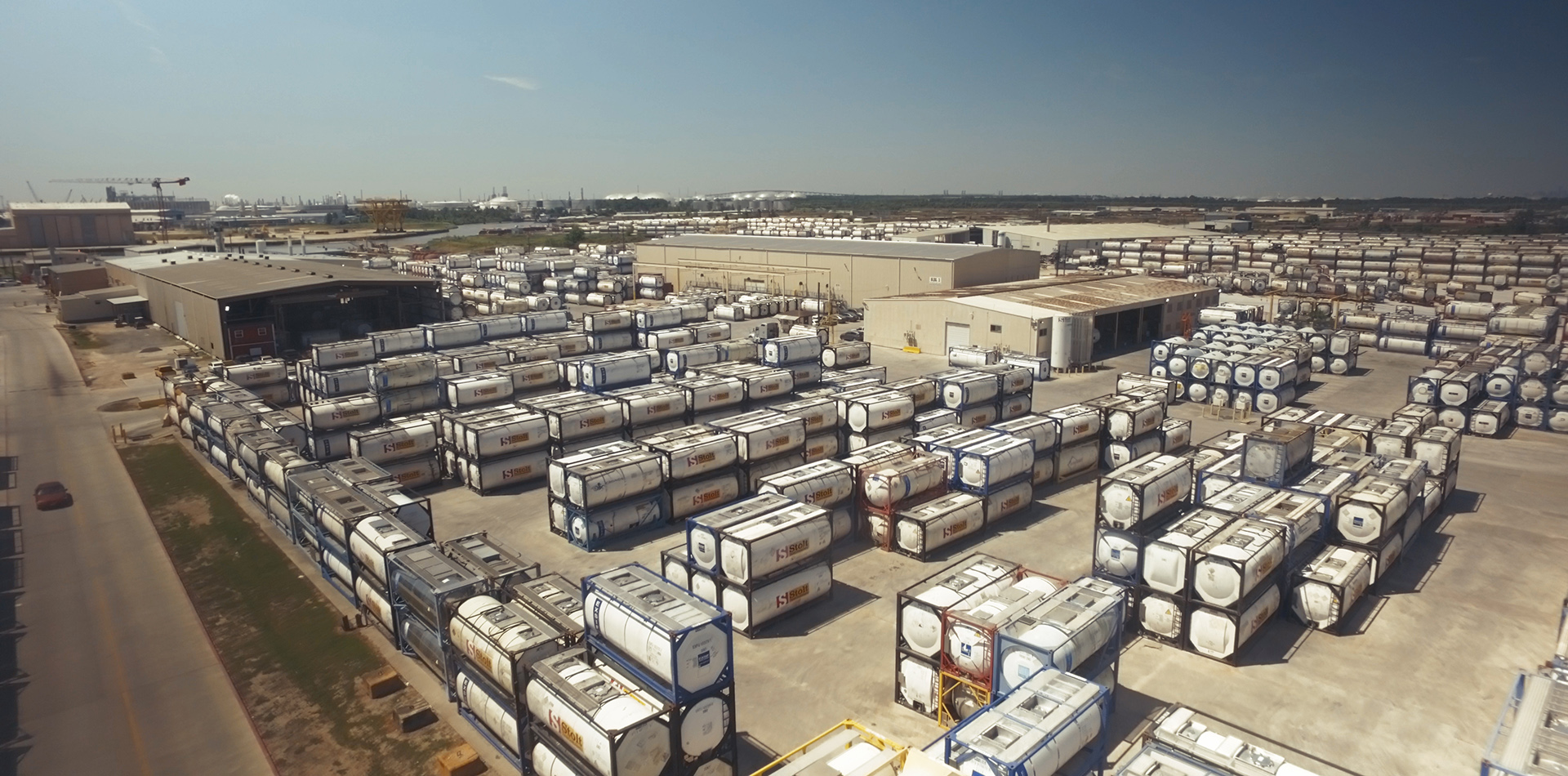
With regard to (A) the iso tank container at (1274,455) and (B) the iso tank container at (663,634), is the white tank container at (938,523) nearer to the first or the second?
(A) the iso tank container at (1274,455)

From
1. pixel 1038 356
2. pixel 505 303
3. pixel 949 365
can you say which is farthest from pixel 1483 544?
pixel 505 303

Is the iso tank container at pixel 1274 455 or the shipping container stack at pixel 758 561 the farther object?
the iso tank container at pixel 1274 455

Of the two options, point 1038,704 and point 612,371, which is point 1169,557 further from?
point 612,371

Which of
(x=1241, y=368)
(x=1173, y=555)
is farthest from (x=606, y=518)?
(x=1241, y=368)

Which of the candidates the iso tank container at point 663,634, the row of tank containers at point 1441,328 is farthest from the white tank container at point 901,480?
the row of tank containers at point 1441,328

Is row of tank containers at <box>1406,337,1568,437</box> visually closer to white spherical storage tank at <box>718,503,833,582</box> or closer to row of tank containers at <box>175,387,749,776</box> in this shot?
white spherical storage tank at <box>718,503,833,582</box>

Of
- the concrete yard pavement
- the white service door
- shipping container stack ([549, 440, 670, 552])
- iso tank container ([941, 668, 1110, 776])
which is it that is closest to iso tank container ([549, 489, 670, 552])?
shipping container stack ([549, 440, 670, 552])

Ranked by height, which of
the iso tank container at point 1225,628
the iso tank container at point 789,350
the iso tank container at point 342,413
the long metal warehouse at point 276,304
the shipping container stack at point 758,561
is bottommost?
the iso tank container at point 1225,628
